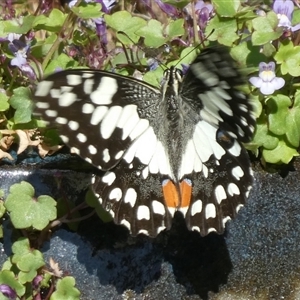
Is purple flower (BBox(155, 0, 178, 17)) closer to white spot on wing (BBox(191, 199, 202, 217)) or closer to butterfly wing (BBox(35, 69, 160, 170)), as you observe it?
butterfly wing (BBox(35, 69, 160, 170))

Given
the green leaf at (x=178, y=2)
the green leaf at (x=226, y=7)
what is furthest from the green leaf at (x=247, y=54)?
the green leaf at (x=178, y=2)

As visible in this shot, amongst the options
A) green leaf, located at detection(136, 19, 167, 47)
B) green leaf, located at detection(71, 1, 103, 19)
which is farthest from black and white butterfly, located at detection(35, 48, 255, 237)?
green leaf, located at detection(71, 1, 103, 19)

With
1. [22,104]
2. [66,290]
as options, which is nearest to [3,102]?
[22,104]

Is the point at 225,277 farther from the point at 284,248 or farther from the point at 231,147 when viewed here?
the point at 231,147

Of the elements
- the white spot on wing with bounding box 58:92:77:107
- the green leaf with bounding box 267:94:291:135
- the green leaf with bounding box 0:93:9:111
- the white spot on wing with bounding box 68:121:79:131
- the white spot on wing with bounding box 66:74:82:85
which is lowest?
the green leaf with bounding box 0:93:9:111

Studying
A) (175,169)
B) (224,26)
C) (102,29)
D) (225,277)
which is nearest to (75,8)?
(102,29)

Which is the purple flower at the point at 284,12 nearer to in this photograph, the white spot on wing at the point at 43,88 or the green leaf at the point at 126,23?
the green leaf at the point at 126,23

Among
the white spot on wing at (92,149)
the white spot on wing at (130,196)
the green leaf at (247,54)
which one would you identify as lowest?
the white spot on wing at (130,196)
